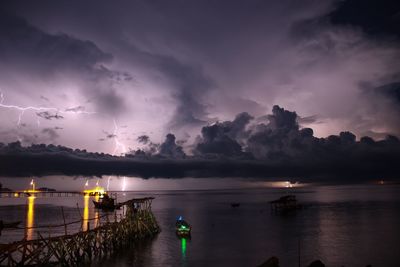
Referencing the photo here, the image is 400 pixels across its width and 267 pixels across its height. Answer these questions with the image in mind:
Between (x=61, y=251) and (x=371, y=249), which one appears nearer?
(x=61, y=251)

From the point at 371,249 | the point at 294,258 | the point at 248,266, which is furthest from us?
the point at 371,249

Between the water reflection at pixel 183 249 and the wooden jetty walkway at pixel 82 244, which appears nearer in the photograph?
the wooden jetty walkway at pixel 82 244

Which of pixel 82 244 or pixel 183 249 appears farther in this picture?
pixel 183 249

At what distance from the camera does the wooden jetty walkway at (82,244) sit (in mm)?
28203

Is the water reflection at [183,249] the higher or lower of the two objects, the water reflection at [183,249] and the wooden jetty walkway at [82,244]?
the lower

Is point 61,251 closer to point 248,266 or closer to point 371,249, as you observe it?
point 248,266

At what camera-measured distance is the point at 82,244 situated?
3388 centimetres

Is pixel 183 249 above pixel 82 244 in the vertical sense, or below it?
below

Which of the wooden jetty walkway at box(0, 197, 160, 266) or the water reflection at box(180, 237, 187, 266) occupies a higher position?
the wooden jetty walkway at box(0, 197, 160, 266)

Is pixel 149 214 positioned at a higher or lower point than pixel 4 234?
higher

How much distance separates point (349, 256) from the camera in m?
38.7

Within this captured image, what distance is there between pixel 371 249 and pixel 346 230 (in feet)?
56.4

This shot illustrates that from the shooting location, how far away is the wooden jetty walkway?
2820 centimetres

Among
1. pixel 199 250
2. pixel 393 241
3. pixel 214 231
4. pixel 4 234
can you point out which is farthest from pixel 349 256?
pixel 4 234
